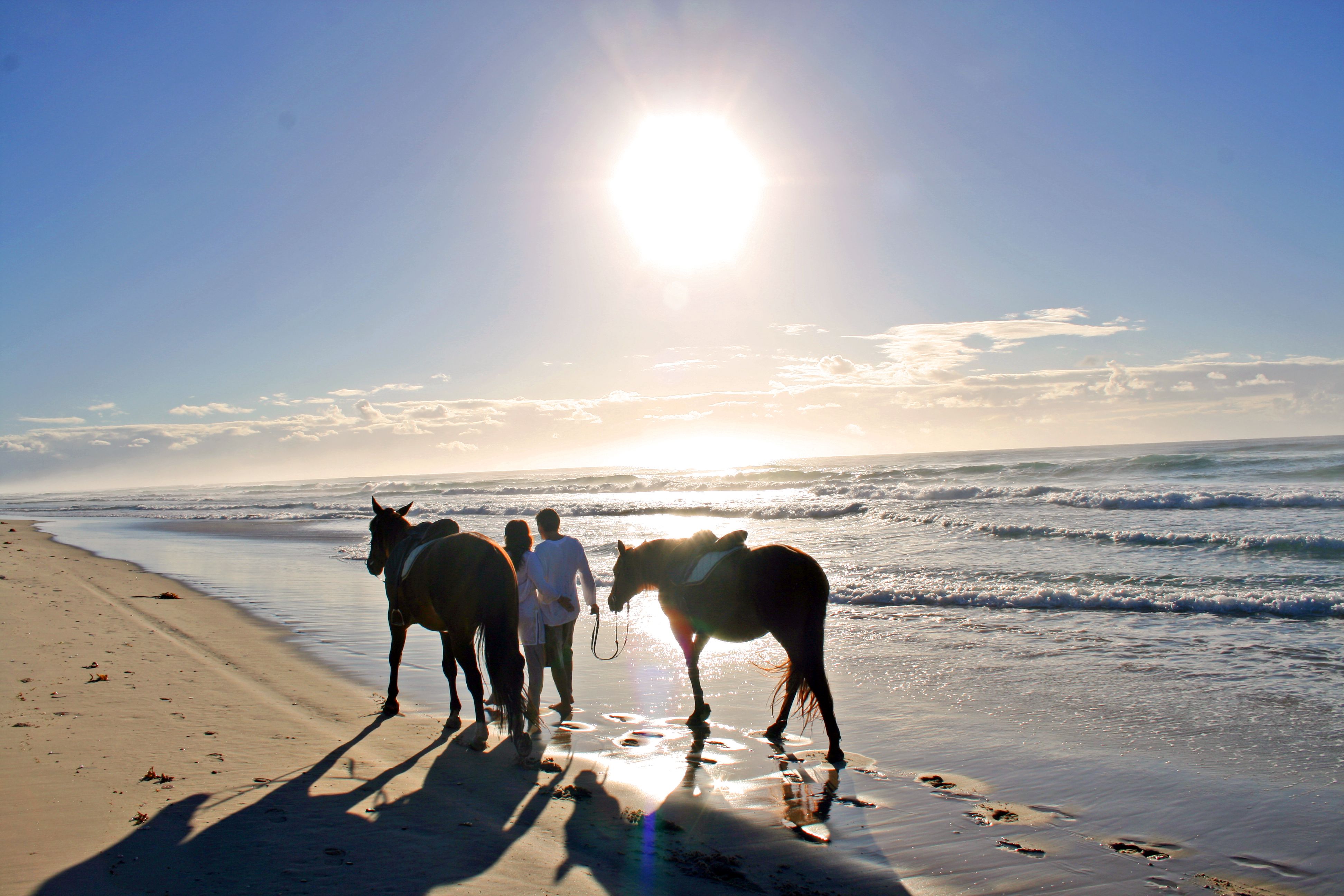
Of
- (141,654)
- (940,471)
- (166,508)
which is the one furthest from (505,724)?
(166,508)

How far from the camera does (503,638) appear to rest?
517 cm

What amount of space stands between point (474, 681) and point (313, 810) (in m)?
1.50

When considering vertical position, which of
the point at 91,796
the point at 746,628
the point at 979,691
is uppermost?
the point at 746,628

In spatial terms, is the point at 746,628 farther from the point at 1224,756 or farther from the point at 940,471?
the point at 940,471

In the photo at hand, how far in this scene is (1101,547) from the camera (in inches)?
557

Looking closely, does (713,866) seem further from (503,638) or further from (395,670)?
(395,670)

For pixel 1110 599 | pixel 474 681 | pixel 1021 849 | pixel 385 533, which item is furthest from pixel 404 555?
pixel 1110 599

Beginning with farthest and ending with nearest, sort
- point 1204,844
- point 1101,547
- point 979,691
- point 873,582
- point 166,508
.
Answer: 1. point 166,508
2. point 1101,547
3. point 873,582
4. point 979,691
5. point 1204,844

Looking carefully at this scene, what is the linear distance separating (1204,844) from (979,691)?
8.98ft

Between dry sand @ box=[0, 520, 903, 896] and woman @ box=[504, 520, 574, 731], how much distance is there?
0.66 metres

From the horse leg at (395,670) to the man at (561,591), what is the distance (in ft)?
4.30

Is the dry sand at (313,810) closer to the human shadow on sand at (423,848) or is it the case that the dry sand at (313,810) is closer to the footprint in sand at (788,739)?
the human shadow on sand at (423,848)

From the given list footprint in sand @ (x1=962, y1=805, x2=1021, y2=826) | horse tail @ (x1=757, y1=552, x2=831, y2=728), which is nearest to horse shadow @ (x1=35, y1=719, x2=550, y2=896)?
horse tail @ (x1=757, y1=552, x2=831, y2=728)

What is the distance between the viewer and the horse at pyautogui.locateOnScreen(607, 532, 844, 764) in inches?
198
